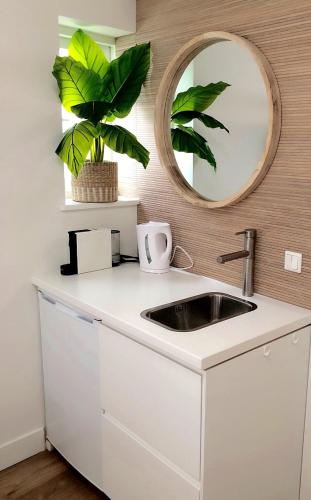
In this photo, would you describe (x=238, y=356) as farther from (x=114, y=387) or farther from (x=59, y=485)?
(x=59, y=485)

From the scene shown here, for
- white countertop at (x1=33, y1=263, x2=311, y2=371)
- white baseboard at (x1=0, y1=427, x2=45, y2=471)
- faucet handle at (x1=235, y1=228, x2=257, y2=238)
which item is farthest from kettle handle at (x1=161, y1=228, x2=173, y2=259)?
white baseboard at (x1=0, y1=427, x2=45, y2=471)

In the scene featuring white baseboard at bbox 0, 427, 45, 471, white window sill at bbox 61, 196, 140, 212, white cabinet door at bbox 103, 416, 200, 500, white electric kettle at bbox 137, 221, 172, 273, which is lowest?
white baseboard at bbox 0, 427, 45, 471

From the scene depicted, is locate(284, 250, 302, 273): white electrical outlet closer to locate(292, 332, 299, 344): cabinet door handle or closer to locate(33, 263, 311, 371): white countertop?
locate(33, 263, 311, 371): white countertop

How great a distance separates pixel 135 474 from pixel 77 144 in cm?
136

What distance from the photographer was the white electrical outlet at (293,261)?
1725mm

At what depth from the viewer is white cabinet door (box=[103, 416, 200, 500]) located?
148 centimetres

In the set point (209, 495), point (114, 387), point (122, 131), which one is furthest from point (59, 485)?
point (122, 131)

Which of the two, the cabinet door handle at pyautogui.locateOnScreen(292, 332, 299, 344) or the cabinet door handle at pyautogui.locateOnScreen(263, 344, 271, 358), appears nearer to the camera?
the cabinet door handle at pyautogui.locateOnScreen(263, 344, 271, 358)

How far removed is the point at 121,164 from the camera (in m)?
2.56

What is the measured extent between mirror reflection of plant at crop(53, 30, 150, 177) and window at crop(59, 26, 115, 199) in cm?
17

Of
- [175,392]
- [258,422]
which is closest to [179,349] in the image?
[175,392]

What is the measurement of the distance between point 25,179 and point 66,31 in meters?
0.78

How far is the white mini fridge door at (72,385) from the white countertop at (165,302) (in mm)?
86

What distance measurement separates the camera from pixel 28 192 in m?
2.05
